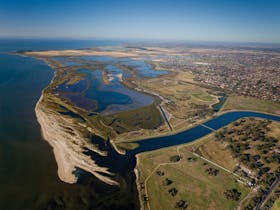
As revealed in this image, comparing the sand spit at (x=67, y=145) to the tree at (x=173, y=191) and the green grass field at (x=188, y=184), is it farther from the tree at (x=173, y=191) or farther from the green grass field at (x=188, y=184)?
the tree at (x=173, y=191)

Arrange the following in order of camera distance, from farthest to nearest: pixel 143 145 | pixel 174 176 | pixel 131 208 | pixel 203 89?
1. pixel 203 89
2. pixel 143 145
3. pixel 174 176
4. pixel 131 208

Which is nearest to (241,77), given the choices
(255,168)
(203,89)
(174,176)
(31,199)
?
(203,89)

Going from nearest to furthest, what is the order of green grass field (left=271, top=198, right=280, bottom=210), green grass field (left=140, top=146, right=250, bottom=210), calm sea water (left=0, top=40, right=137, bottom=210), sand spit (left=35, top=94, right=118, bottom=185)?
calm sea water (left=0, top=40, right=137, bottom=210)
green grass field (left=271, top=198, right=280, bottom=210)
green grass field (left=140, top=146, right=250, bottom=210)
sand spit (left=35, top=94, right=118, bottom=185)

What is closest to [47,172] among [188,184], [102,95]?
[188,184]

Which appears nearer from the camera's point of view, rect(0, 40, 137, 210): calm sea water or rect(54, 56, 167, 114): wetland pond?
rect(0, 40, 137, 210): calm sea water

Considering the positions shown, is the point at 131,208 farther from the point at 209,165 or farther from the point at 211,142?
the point at 211,142

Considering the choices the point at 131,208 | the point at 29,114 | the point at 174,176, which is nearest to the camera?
the point at 131,208

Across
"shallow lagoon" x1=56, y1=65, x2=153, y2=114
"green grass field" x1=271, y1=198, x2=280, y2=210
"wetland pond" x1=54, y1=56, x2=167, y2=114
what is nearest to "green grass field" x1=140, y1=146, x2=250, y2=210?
"green grass field" x1=271, y1=198, x2=280, y2=210

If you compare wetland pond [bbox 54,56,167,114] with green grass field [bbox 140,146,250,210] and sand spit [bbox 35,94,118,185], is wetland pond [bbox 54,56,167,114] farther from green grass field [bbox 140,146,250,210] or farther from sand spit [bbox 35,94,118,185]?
green grass field [bbox 140,146,250,210]
